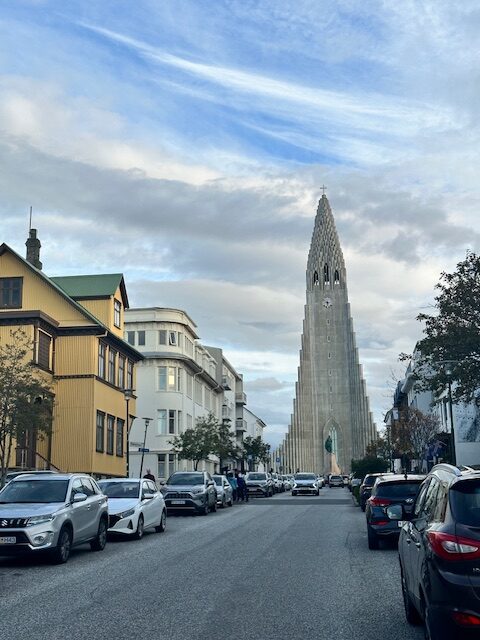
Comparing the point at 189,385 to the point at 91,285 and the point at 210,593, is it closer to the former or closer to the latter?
the point at 91,285

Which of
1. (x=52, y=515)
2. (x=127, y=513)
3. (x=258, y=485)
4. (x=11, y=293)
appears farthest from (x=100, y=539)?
(x=258, y=485)

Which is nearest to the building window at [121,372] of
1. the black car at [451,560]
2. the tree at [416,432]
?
the tree at [416,432]

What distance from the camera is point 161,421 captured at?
65.6 meters

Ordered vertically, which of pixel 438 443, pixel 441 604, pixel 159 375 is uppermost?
pixel 159 375

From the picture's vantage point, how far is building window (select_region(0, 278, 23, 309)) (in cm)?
4106

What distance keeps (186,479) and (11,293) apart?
1488 cm

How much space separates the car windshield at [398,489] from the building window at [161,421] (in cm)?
4843

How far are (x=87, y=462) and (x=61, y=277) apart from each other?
41.9 feet

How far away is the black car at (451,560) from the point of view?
18.8 ft

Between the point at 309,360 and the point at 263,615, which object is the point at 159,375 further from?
the point at 309,360

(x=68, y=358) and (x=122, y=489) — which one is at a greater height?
(x=68, y=358)

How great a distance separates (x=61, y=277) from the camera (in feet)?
158

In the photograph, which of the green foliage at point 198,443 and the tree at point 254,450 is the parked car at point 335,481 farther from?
the green foliage at point 198,443

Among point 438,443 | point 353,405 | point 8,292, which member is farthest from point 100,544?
point 353,405
